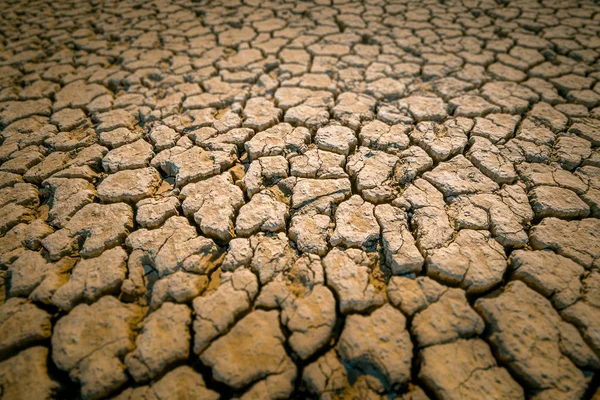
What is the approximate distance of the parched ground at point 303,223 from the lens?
3.32ft

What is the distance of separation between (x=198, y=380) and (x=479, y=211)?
140 centimetres

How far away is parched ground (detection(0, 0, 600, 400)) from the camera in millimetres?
1011

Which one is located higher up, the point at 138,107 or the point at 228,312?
the point at 138,107

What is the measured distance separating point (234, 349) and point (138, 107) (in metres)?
1.88

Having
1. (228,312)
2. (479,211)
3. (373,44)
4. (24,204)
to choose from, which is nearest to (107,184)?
(24,204)

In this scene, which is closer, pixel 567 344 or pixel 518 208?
pixel 567 344

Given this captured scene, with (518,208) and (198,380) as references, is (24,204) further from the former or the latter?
(518,208)

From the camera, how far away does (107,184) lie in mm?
1605

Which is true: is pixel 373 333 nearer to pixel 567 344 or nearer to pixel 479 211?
pixel 567 344

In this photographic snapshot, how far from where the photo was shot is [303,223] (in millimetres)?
1402

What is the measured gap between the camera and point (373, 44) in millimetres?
2818

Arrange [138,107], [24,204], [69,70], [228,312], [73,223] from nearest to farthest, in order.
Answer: [228,312] < [73,223] < [24,204] < [138,107] < [69,70]

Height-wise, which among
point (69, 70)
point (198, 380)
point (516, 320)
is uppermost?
point (69, 70)

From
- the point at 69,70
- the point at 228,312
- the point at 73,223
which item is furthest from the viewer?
the point at 69,70
